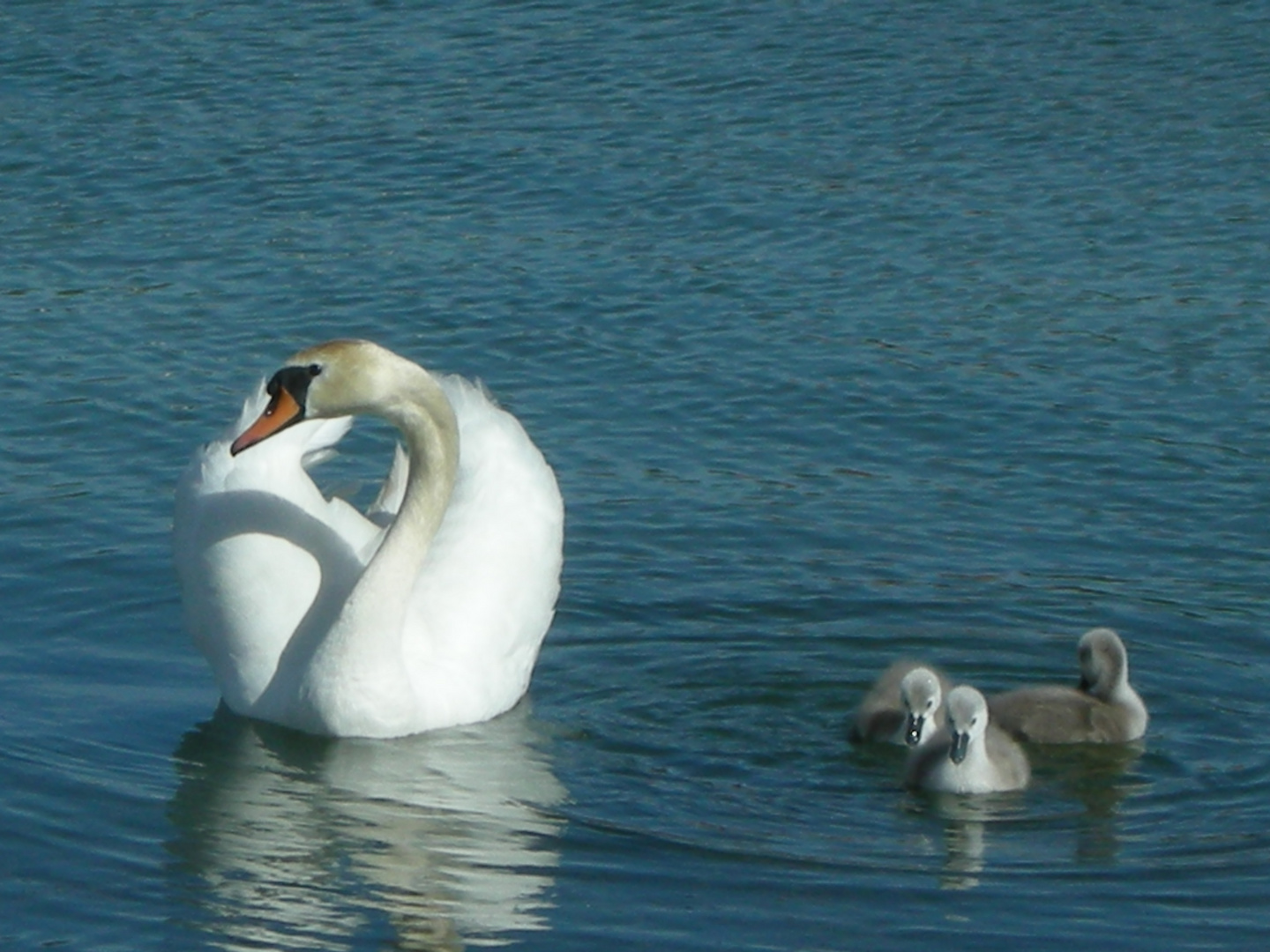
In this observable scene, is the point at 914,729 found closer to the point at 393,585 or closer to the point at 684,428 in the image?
the point at 393,585

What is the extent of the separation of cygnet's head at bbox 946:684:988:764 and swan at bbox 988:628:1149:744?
0.61 m

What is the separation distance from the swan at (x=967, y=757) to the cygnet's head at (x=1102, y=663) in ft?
1.40

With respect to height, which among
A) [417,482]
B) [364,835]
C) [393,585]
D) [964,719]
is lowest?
[364,835]

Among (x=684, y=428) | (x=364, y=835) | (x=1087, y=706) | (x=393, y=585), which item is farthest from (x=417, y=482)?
(x=684, y=428)

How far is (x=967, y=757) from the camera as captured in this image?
8.08m

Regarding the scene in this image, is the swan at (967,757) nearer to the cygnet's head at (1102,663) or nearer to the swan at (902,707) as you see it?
the swan at (902,707)

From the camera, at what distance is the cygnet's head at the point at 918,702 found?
8172mm

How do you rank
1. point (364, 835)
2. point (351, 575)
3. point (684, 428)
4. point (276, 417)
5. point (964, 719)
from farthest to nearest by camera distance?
point (684, 428) → point (351, 575) → point (276, 417) → point (964, 719) → point (364, 835)

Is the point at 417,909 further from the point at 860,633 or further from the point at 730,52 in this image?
the point at 730,52

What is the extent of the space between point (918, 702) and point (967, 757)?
24 cm

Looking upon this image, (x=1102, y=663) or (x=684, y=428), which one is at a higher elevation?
(x=684, y=428)

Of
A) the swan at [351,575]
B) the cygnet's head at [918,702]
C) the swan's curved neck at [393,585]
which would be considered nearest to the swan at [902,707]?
the cygnet's head at [918,702]

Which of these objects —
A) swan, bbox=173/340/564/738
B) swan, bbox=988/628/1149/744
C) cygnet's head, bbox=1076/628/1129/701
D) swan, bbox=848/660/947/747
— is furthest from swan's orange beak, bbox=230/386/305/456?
cygnet's head, bbox=1076/628/1129/701

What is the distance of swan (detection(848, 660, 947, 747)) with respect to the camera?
819 cm
